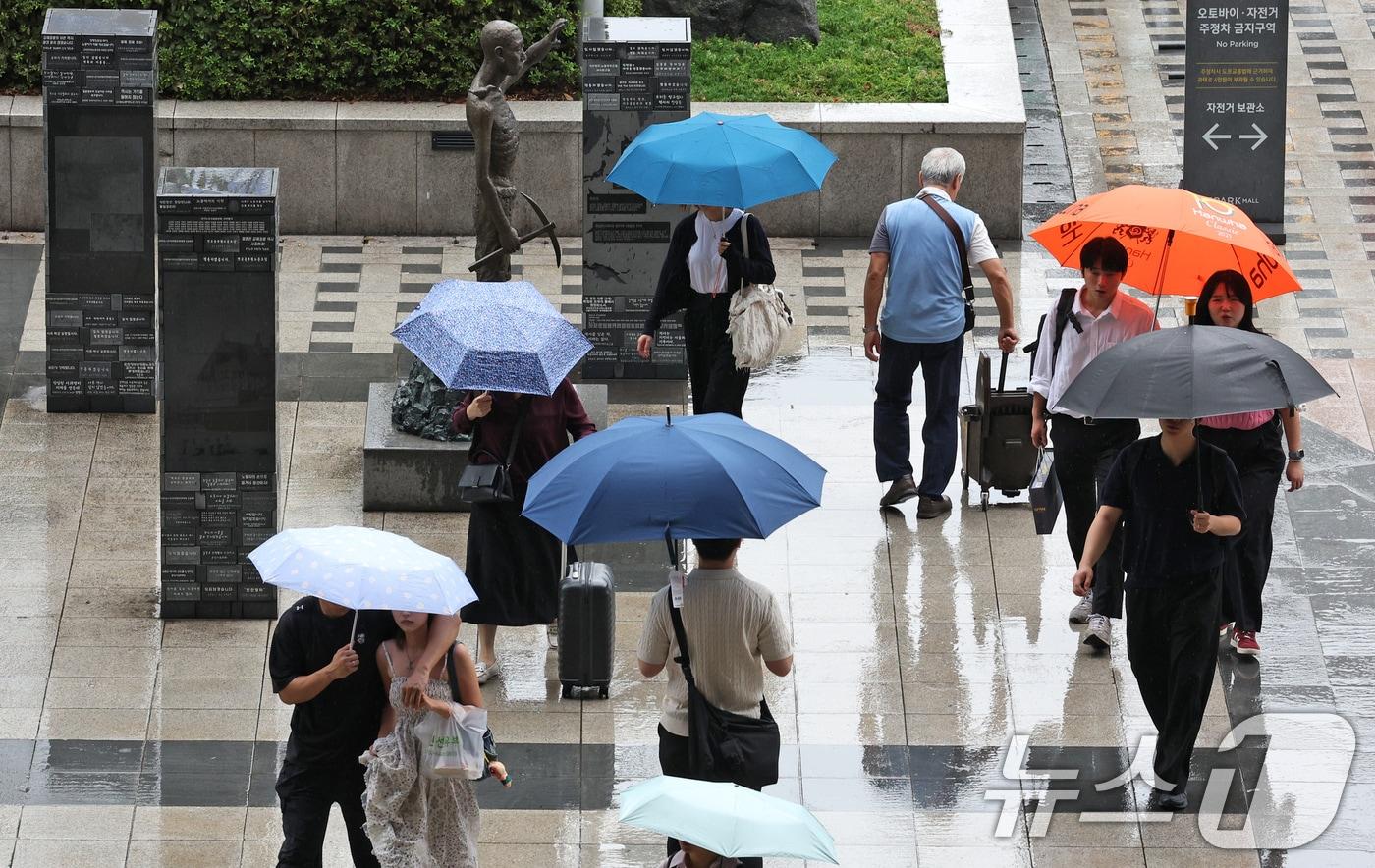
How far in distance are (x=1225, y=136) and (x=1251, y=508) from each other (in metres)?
6.20

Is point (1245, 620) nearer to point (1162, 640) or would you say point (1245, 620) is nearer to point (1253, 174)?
point (1162, 640)

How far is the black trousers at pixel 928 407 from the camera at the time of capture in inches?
455

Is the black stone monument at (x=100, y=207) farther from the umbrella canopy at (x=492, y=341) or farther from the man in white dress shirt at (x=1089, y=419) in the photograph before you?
the man in white dress shirt at (x=1089, y=419)

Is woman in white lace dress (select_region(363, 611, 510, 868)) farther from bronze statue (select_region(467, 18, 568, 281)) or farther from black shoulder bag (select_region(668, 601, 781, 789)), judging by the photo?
bronze statue (select_region(467, 18, 568, 281))

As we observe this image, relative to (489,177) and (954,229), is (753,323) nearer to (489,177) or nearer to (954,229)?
(954,229)

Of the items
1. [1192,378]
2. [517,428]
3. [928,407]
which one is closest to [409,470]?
[517,428]

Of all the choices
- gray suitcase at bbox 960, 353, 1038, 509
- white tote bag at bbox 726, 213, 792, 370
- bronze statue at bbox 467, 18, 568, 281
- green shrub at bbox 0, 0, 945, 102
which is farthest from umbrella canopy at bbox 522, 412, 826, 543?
green shrub at bbox 0, 0, 945, 102

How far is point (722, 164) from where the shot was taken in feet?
36.1

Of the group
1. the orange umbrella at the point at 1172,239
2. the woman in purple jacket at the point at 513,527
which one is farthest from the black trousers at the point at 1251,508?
the woman in purple jacket at the point at 513,527

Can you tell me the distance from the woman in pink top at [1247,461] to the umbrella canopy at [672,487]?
251cm

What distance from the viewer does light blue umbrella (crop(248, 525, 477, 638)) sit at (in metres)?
6.94

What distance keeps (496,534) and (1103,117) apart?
31.6 ft

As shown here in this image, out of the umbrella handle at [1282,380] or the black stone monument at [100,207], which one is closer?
the umbrella handle at [1282,380]

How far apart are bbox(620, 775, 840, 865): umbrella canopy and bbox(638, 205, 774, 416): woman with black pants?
18.9 feet
